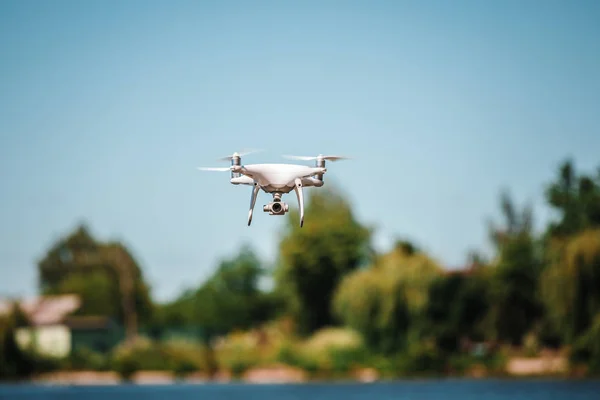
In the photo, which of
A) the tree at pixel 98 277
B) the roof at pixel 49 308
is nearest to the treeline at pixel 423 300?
the roof at pixel 49 308

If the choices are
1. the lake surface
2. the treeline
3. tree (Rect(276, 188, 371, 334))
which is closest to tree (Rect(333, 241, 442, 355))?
the treeline

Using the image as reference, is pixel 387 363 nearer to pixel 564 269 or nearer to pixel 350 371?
pixel 350 371

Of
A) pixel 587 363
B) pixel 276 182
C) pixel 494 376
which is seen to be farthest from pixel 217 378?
pixel 276 182

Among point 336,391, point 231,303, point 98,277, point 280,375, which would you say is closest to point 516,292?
point 336,391

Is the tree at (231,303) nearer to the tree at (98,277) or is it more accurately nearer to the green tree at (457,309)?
the tree at (98,277)

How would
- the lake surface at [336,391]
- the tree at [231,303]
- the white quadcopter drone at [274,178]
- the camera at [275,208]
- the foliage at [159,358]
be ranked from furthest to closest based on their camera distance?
the tree at [231,303] → the foliage at [159,358] → the lake surface at [336,391] → the camera at [275,208] → the white quadcopter drone at [274,178]
